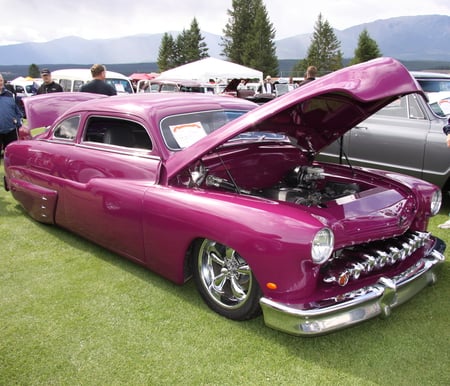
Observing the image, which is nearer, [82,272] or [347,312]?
[347,312]

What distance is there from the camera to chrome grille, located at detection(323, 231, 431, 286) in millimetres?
2441

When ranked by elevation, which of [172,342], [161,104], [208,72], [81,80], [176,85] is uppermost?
[208,72]

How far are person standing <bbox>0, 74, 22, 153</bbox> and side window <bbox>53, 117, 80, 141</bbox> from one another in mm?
2660

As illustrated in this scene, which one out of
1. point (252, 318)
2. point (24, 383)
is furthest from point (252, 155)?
point (24, 383)

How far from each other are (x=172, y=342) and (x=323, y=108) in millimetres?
1896

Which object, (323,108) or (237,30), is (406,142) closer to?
(323,108)

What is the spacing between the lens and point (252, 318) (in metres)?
2.71

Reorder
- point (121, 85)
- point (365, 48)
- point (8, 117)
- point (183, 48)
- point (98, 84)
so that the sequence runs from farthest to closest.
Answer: point (183, 48) < point (365, 48) < point (121, 85) < point (98, 84) < point (8, 117)

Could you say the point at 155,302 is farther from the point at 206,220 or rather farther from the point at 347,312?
the point at 347,312

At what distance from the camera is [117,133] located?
3686 mm

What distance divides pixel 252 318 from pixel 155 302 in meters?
0.77

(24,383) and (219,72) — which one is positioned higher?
(219,72)

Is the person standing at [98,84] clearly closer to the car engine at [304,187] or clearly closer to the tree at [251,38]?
the car engine at [304,187]

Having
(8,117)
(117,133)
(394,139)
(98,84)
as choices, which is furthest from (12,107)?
(394,139)
